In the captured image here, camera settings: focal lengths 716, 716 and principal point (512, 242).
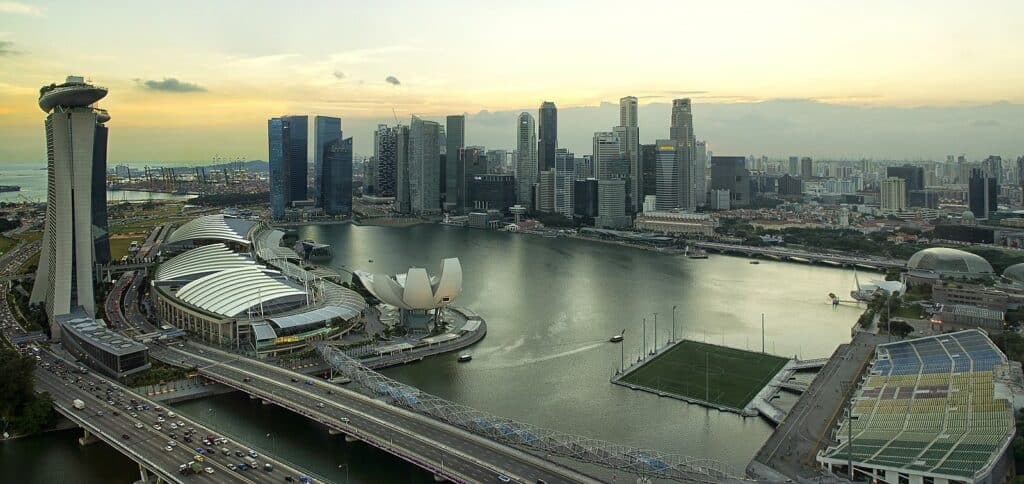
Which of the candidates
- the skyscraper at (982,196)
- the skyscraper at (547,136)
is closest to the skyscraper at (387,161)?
the skyscraper at (547,136)

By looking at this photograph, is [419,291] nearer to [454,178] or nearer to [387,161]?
[454,178]

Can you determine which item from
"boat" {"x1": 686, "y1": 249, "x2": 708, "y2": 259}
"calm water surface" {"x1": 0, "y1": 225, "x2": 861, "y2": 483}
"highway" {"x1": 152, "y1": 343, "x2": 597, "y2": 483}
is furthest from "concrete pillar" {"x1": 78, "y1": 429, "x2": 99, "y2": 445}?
"boat" {"x1": 686, "y1": 249, "x2": 708, "y2": 259}

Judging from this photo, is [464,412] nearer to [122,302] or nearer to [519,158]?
[122,302]

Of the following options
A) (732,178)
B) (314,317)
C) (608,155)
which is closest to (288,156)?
(608,155)

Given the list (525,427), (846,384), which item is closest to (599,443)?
(525,427)

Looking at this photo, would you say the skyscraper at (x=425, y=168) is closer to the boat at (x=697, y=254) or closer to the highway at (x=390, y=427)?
the boat at (x=697, y=254)

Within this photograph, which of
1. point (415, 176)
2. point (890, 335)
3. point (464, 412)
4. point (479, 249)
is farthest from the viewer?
point (415, 176)
